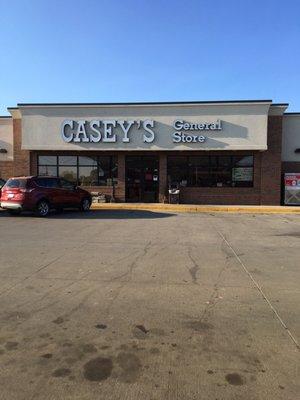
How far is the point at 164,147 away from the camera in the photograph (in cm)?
2602

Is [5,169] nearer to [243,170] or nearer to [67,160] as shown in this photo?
[67,160]

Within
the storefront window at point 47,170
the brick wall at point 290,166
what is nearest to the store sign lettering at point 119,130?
the storefront window at point 47,170

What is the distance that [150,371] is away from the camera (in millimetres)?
4219

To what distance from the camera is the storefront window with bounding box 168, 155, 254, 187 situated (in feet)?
87.7

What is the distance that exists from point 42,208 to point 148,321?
1413 cm

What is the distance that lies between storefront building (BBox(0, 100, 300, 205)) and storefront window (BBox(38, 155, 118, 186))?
0.06 m

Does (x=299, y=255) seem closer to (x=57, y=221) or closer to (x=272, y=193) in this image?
(x=57, y=221)

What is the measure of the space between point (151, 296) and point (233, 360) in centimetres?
236

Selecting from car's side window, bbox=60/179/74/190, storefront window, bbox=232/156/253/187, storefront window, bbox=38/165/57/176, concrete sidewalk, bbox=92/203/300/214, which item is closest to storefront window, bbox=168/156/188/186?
storefront window, bbox=232/156/253/187

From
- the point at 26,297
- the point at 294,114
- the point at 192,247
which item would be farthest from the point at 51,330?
the point at 294,114

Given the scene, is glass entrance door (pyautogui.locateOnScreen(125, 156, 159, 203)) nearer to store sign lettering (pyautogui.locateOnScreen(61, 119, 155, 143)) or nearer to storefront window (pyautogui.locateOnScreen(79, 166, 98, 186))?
store sign lettering (pyautogui.locateOnScreen(61, 119, 155, 143))

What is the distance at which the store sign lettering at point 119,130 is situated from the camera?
84.5ft

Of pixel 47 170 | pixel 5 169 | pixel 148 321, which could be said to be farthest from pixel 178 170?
pixel 148 321

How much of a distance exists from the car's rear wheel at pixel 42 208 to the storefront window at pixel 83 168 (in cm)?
858
